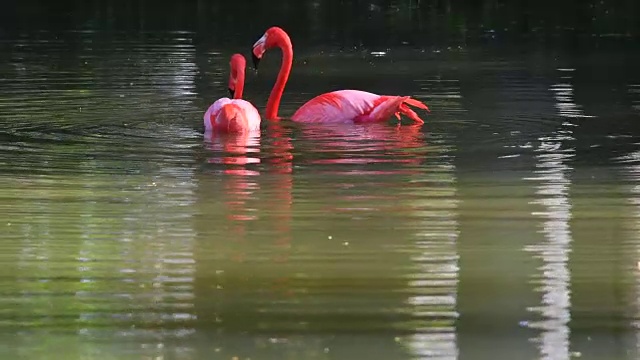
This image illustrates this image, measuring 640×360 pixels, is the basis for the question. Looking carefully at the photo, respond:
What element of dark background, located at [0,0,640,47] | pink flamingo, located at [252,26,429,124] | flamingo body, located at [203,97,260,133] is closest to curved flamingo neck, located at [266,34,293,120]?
pink flamingo, located at [252,26,429,124]

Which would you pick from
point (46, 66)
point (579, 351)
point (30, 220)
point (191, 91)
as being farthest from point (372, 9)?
point (579, 351)

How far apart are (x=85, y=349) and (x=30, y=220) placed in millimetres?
2151

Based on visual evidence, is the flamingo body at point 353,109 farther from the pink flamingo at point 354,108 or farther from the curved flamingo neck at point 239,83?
the curved flamingo neck at point 239,83

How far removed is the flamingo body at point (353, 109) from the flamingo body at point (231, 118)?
0.50 metres

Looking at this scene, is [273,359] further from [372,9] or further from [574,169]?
[372,9]

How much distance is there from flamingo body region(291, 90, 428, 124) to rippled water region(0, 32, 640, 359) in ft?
0.41

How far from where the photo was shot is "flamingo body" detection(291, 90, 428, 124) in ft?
33.7

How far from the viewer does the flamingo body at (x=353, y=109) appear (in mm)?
10266

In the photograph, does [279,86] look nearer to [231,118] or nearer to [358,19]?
[231,118]

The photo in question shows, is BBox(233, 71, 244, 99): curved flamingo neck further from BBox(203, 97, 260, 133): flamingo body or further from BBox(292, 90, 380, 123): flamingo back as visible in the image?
BBox(203, 97, 260, 133): flamingo body

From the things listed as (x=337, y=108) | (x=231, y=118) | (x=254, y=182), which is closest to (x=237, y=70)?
(x=337, y=108)

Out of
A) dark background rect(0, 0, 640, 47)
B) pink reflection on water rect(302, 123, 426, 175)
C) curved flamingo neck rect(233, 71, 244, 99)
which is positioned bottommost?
dark background rect(0, 0, 640, 47)

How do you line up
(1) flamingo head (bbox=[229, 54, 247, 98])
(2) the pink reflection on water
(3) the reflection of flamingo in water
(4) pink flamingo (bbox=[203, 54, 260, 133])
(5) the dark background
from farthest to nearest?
(5) the dark background, (1) flamingo head (bbox=[229, 54, 247, 98]), (4) pink flamingo (bbox=[203, 54, 260, 133]), (2) the pink reflection on water, (3) the reflection of flamingo in water

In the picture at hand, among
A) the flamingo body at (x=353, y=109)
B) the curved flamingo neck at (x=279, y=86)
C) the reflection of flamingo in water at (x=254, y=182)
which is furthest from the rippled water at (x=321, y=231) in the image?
the curved flamingo neck at (x=279, y=86)
